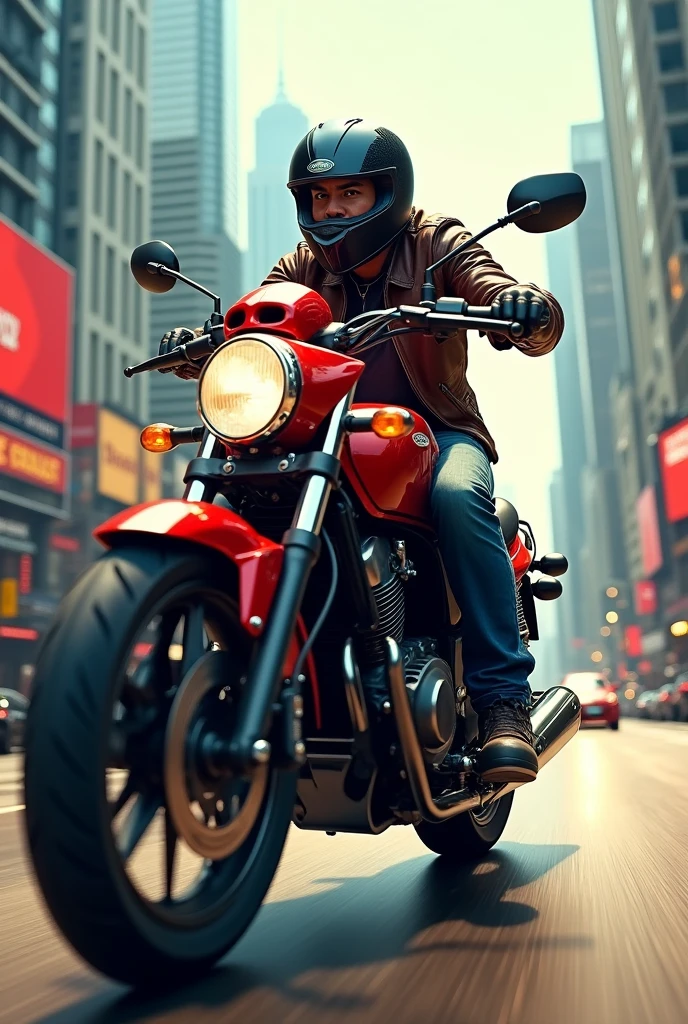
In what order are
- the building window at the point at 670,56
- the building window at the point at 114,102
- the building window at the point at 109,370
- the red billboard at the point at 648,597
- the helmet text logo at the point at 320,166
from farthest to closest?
1. the red billboard at the point at 648,597
2. the building window at the point at 670,56
3. the building window at the point at 114,102
4. the building window at the point at 109,370
5. the helmet text logo at the point at 320,166

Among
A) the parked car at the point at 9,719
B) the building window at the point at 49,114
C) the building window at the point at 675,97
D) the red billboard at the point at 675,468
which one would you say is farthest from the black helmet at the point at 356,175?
the building window at the point at 675,97

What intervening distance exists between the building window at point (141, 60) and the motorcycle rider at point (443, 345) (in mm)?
73638

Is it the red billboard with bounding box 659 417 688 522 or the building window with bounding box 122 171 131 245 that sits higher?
the building window with bounding box 122 171 131 245

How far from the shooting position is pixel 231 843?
85.3 inches

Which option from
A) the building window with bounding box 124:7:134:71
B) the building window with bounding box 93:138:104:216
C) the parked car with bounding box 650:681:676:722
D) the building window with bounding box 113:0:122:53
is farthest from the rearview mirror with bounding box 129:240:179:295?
the building window with bounding box 124:7:134:71

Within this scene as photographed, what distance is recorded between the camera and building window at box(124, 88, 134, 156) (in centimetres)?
6831

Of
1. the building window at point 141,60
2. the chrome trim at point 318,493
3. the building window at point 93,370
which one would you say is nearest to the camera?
the chrome trim at point 318,493

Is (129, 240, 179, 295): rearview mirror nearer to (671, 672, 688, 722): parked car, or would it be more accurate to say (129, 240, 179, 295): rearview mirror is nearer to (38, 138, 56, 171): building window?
(671, 672, 688, 722): parked car

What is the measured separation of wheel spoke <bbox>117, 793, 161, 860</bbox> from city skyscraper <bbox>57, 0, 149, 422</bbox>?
59.7 m

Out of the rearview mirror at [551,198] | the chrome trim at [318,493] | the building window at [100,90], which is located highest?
the building window at [100,90]

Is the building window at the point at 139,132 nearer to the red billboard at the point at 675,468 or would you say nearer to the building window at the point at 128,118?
the building window at the point at 128,118

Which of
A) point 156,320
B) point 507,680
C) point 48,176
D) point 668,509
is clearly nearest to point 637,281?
point 668,509

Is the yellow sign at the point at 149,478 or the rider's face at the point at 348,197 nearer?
the rider's face at the point at 348,197

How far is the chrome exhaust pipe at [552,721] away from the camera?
138 inches
